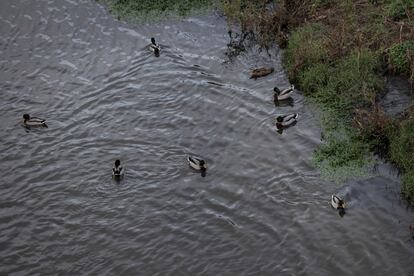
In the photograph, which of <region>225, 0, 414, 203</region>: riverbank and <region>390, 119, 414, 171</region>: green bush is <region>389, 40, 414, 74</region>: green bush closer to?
<region>225, 0, 414, 203</region>: riverbank

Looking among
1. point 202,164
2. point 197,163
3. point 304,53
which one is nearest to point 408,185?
point 202,164

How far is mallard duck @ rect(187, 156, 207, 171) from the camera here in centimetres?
1345

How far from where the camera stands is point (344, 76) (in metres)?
15.5

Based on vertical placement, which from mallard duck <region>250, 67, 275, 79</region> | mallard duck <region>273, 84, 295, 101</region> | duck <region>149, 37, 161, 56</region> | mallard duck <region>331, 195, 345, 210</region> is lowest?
mallard duck <region>331, 195, 345, 210</region>

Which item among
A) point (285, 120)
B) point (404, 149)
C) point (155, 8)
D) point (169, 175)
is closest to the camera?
point (404, 149)

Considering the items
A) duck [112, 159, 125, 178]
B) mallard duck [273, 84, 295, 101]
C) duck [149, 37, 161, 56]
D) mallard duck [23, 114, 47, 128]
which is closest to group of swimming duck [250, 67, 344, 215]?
mallard duck [273, 84, 295, 101]

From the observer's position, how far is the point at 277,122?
14812 millimetres

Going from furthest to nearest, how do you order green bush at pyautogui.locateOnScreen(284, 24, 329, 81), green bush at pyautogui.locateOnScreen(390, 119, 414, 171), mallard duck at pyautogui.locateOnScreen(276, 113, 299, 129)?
green bush at pyautogui.locateOnScreen(284, 24, 329, 81) < mallard duck at pyautogui.locateOnScreen(276, 113, 299, 129) < green bush at pyautogui.locateOnScreen(390, 119, 414, 171)

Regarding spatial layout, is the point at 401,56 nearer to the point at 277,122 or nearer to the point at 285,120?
the point at 285,120

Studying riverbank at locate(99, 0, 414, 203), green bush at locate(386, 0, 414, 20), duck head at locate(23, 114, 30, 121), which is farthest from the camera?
green bush at locate(386, 0, 414, 20)

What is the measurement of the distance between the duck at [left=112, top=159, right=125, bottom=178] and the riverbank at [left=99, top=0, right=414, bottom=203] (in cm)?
477

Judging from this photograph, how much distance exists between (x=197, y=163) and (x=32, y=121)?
511 centimetres

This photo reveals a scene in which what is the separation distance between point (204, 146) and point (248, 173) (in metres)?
1.66

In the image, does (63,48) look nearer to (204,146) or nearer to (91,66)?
(91,66)
